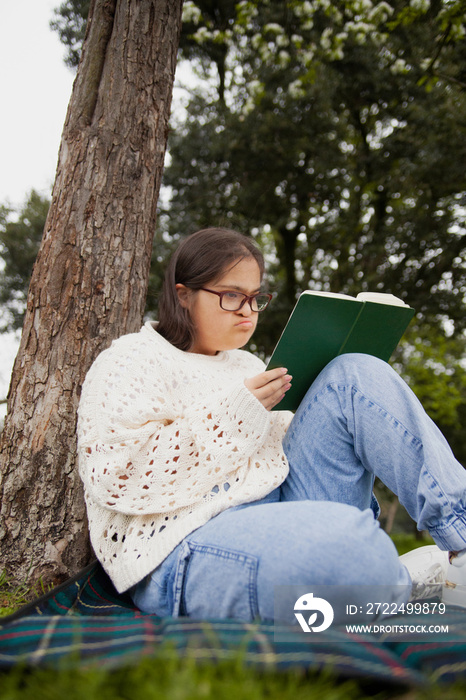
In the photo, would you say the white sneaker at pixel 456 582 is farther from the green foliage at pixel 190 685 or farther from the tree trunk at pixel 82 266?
the tree trunk at pixel 82 266

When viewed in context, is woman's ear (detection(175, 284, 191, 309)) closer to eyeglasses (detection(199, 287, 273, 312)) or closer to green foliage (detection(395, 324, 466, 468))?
eyeglasses (detection(199, 287, 273, 312))

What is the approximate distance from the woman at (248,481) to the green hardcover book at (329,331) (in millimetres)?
79

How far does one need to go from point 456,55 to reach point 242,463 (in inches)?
211

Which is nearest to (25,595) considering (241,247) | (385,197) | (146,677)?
(146,677)

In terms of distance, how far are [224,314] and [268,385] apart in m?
0.50

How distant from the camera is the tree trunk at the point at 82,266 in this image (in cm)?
195

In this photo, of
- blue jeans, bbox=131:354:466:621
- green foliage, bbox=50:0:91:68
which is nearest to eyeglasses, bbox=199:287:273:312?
blue jeans, bbox=131:354:466:621

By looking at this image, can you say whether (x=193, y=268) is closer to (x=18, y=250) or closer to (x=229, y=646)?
(x=229, y=646)

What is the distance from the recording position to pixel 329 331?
1686 millimetres

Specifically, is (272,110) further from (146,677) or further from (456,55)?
(146,677)

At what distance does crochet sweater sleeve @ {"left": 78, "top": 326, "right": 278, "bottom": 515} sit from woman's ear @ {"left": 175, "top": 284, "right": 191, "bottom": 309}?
21.7 inches

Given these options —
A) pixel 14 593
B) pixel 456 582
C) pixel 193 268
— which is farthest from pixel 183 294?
pixel 456 582

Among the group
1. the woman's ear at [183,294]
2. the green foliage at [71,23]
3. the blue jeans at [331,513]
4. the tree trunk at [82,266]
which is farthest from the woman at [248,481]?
the green foliage at [71,23]

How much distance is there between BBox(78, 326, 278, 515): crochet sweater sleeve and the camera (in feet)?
4.68
